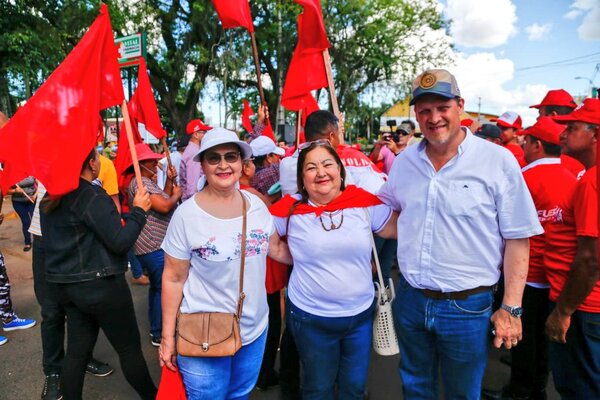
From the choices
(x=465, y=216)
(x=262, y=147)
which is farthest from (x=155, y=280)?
(x=465, y=216)

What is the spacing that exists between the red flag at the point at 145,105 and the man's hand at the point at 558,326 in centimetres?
388

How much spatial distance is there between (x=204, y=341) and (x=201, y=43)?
17.4 m

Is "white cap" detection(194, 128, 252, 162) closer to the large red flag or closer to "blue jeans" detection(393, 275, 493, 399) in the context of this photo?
"blue jeans" detection(393, 275, 493, 399)

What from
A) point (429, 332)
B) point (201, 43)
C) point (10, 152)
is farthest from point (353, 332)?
point (201, 43)

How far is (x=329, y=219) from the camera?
2248 millimetres

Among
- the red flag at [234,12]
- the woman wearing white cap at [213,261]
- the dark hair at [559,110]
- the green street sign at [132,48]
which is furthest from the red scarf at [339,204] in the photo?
the green street sign at [132,48]

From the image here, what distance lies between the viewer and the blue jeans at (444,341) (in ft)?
Result: 6.59

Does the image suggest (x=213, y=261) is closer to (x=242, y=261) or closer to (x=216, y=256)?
(x=216, y=256)

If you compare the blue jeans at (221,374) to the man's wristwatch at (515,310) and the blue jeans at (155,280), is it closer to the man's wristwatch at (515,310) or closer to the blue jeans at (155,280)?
the man's wristwatch at (515,310)

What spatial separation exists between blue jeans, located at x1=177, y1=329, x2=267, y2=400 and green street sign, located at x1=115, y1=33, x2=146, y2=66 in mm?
5774

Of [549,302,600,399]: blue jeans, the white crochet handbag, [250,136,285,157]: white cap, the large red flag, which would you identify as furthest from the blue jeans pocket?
the large red flag

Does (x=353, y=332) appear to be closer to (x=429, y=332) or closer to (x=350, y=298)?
(x=350, y=298)

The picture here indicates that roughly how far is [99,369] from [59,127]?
2.23 m

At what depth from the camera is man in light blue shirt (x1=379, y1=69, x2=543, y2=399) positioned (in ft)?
6.27
